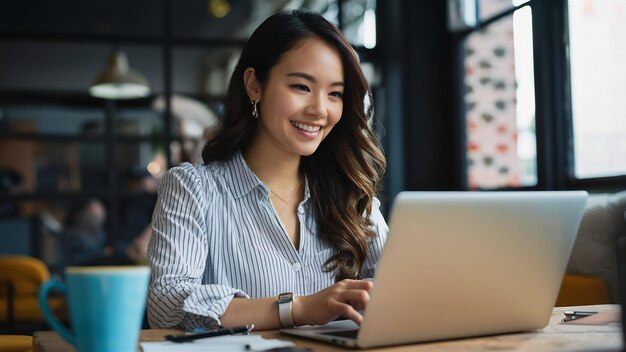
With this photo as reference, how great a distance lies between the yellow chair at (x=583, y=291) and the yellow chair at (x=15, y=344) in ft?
7.49

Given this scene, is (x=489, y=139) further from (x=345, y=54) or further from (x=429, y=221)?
(x=429, y=221)

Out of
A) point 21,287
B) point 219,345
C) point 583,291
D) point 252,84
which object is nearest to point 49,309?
point 219,345

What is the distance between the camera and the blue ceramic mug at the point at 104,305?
36.8 inches

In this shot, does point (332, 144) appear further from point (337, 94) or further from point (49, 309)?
point (49, 309)

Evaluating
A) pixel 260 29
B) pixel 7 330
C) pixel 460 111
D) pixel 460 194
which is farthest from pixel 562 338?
pixel 460 111

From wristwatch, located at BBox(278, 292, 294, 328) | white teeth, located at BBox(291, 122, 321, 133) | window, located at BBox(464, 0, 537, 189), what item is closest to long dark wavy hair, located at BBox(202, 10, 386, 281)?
white teeth, located at BBox(291, 122, 321, 133)

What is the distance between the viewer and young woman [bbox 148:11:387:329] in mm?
1793

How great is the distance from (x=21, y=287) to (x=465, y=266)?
4.27 meters

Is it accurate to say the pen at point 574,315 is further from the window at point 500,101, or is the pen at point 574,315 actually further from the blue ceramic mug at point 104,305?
the window at point 500,101

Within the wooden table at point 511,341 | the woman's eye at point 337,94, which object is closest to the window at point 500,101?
the woman's eye at point 337,94

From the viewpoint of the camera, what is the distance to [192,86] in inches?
228

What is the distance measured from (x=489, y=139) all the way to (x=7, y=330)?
303 centimetres

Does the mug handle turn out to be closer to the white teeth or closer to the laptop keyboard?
the laptop keyboard

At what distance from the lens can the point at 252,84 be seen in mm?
1989
